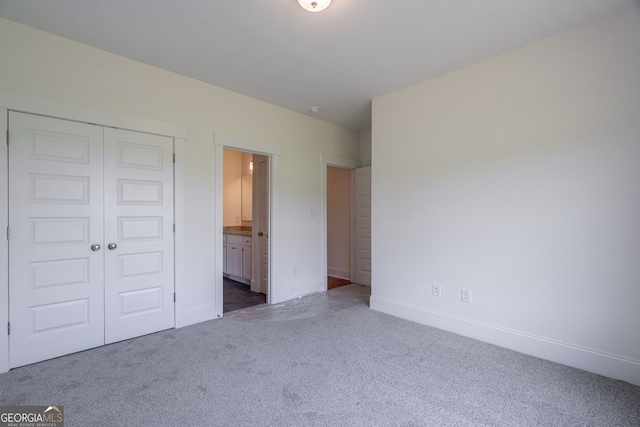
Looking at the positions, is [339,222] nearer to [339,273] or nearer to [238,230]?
[339,273]

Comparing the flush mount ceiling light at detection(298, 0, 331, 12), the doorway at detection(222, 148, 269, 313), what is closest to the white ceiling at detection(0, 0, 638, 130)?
the flush mount ceiling light at detection(298, 0, 331, 12)

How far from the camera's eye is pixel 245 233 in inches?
201

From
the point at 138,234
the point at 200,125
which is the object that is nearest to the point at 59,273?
the point at 138,234

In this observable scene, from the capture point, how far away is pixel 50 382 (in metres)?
2.11

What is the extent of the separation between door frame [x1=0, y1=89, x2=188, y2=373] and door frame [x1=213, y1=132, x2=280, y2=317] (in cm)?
38

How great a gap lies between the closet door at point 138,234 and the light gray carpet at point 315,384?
8.8 inches

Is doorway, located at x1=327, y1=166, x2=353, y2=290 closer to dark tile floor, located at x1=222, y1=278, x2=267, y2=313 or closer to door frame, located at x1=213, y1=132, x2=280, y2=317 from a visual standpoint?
dark tile floor, located at x1=222, y1=278, x2=267, y2=313

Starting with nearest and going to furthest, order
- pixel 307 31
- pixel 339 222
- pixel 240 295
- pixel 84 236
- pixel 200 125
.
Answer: pixel 307 31 < pixel 84 236 < pixel 200 125 < pixel 240 295 < pixel 339 222

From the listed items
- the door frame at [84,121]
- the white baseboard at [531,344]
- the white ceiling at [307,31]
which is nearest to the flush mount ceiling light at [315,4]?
the white ceiling at [307,31]

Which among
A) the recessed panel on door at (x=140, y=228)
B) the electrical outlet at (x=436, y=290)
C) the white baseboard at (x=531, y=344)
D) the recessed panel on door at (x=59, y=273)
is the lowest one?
the white baseboard at (x=531, y=344)

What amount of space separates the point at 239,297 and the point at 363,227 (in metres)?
2.27

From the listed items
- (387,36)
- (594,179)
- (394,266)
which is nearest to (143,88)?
(387,36)

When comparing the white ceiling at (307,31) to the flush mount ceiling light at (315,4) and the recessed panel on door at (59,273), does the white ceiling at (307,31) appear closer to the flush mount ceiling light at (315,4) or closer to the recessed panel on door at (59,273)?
the flush mount ceiling light at (315,4)

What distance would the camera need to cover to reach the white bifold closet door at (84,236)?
92.2 inches
